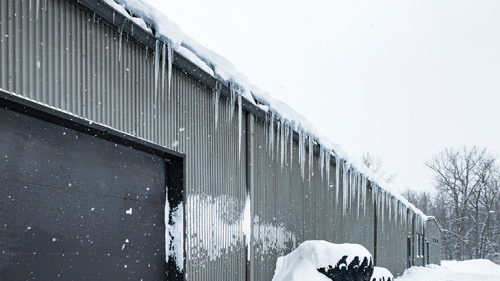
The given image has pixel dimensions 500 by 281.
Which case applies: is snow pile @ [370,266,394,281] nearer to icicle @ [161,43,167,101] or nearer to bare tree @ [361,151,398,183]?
icicle @ [161,43,167,101]

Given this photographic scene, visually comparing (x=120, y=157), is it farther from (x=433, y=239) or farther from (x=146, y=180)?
(x=433, y=239)

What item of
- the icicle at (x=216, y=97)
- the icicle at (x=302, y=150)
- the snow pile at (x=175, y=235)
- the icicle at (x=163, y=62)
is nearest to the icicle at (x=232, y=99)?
the icicle at (x=216, y=97)

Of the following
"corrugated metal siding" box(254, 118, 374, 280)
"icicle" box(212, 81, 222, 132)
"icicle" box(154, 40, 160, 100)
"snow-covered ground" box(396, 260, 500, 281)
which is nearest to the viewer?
"icicle" box(154, 40, 160, 100)

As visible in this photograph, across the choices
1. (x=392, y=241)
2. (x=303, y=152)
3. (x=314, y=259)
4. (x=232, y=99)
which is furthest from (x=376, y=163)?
(x=232, y=99)

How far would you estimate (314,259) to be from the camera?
23.2ft

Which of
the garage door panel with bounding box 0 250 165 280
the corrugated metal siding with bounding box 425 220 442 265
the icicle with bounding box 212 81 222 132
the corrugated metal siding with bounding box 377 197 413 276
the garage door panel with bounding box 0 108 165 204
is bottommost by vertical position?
the corrugated metal siding with bounding box 425 220 442 265

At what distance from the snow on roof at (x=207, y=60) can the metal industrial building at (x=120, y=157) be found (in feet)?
0.32

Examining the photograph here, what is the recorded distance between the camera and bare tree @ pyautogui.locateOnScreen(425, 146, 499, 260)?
38812mm

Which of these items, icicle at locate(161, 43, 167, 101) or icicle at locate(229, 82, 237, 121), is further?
icicle at locate(229, 82, 237, 121)

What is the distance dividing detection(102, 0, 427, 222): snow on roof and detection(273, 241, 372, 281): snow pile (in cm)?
247

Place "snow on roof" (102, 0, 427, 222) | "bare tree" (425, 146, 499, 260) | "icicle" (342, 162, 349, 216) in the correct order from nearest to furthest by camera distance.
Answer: "snow on roof" (102, 0, 427, 222), "icicle" (342, 162, 349, 216), "bare tree" (425, 146, 499, 260)

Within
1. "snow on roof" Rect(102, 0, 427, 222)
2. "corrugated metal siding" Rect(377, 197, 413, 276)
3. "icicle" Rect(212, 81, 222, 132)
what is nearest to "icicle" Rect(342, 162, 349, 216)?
"snow on roof" Rect(102, 0, 427, 222)

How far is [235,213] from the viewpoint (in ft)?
21.7

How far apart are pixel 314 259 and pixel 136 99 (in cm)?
426
